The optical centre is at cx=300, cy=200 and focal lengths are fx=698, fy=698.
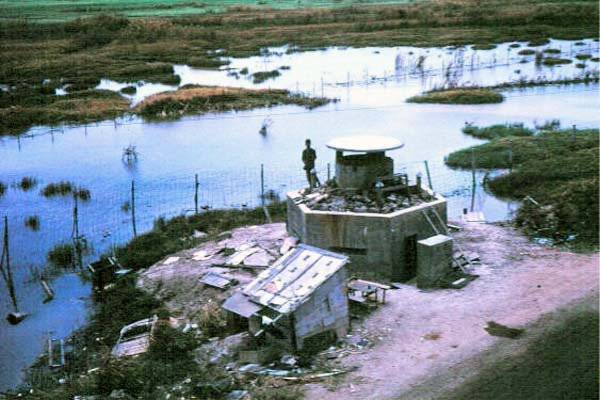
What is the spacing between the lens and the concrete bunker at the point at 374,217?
54.5ft

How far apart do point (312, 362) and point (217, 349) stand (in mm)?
2152

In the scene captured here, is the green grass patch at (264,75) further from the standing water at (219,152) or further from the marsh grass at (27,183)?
the marsh grass at (27,183)

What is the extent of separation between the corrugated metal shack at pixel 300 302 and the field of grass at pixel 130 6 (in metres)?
73.5

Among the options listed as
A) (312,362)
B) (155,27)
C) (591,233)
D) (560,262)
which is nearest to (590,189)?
(591,233)

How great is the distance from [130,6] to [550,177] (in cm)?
8770

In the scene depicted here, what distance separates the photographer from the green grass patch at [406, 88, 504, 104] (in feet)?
139

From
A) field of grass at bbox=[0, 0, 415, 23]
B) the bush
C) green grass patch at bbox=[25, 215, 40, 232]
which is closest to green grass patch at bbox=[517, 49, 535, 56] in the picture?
green grass patch at bbox=[25, 215, 40, 232]

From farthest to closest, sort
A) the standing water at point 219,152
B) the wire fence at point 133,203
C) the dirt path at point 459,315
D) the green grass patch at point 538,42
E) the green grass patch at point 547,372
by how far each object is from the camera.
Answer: the green grass patch at point 538,42, the wire fence at point 133,203, the standing water at point 219,152, the dirt path at point 459,315, the green grass patch at point 547,372

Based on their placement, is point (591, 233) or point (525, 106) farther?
point (525, 106)

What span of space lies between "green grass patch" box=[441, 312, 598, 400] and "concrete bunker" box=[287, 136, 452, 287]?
12.5 ft

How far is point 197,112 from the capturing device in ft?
140

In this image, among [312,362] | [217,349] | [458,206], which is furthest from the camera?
[458,206]

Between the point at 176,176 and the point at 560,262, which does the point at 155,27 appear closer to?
the point at 176,176

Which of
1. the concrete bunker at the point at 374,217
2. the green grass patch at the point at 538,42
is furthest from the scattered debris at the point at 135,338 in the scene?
the green grass patch at the point at 538,42
